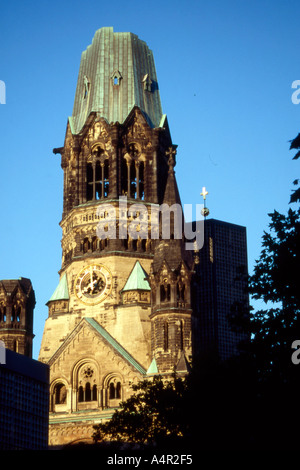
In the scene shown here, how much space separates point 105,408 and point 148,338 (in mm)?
6752

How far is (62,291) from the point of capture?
298ft

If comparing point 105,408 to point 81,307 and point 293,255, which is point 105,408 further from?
point 293,255

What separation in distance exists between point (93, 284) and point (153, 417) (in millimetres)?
21305

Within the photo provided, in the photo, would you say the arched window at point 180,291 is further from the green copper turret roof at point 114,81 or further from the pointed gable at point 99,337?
the green copper turret roof at point 114,81

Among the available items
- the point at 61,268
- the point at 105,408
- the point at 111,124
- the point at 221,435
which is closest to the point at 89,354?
the point at 105,408

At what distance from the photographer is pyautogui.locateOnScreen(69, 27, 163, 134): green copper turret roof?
312ft

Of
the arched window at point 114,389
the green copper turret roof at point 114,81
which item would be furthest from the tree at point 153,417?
the green copper turret roof at point 114,81

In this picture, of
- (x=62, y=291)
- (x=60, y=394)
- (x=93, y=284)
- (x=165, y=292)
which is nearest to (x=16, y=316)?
(x=62, y=291)

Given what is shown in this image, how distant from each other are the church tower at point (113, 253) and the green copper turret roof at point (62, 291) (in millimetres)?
102

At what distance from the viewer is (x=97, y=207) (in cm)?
9138

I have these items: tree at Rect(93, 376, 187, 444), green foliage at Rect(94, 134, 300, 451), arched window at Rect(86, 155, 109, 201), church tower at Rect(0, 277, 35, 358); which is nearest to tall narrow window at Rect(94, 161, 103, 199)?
arched window at Rect(86, 155, 109, 201)

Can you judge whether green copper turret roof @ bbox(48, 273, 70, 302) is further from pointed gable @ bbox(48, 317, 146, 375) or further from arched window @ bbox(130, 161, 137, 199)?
arched window @ bbox(130, 161, 137, 199)

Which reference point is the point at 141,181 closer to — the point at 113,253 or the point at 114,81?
the point at 113,253

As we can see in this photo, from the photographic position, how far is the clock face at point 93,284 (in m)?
89.0
